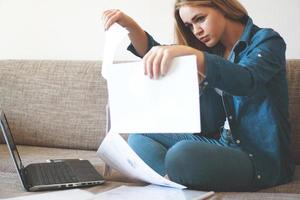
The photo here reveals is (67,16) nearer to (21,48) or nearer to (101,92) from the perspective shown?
(21,48)

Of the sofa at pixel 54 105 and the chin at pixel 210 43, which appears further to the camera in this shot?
the sofa at pixel 54 105

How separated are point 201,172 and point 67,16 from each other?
1.05 m

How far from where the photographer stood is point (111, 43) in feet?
3.19

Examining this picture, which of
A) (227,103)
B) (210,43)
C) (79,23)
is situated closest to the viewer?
(227,103)

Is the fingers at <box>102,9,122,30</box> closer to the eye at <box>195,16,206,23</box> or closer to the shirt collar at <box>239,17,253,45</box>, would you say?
the eye at <box>195,16,206,23</box>

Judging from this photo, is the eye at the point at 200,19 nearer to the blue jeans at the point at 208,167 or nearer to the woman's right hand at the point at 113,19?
the woman's right hand at the point at 113,19

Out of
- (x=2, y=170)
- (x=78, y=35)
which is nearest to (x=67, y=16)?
(x=78, y=35)

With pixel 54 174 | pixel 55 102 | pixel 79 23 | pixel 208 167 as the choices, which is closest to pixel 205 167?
pixel 208 167

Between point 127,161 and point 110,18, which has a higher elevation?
point 110,18

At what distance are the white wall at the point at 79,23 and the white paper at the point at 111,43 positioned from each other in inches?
20.8

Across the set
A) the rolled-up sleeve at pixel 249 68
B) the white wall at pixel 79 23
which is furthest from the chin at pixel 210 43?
the white wall at pixel 79 23

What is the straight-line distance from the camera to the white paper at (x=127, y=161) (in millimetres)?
886

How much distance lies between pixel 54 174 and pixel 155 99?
366mm

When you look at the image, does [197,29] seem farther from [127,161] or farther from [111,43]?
[127,161]
